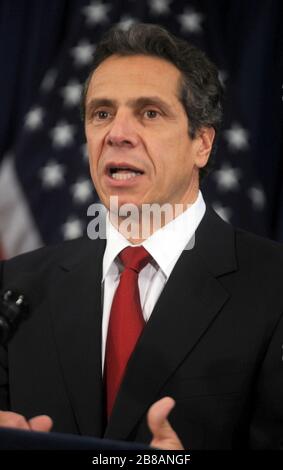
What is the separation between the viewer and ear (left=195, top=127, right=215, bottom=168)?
5.63 feet

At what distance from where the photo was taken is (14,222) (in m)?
2.11

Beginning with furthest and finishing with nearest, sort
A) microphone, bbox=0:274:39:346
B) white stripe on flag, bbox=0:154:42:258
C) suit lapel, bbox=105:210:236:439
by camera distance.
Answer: white stripe on flag, bbox=0:154:42:258
suit lapel, bbox=105:210:236:439
microphone, bbox=0:274:39:346

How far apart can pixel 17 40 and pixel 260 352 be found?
1.24 meters

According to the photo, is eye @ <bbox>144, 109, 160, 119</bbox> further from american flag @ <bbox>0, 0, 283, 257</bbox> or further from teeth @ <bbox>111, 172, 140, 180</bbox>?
american flag @ <bbox>0, 0, 283, 257</bbox>

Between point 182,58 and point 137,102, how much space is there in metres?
0.16

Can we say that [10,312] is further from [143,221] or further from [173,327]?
[143,221]

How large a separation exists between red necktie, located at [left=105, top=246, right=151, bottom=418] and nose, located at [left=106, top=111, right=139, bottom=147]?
0.24 metres

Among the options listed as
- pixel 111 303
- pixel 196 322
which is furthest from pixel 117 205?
pixel 196 322

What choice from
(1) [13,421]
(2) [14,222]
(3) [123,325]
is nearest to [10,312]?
(1) [13,421]

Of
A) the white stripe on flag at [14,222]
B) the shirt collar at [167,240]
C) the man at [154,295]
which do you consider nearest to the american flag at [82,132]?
the white stripe on flag at [14,222]

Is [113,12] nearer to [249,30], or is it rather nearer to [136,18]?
[136,18]

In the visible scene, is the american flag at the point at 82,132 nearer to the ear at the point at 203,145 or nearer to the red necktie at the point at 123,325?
the ear at the point at 203,145

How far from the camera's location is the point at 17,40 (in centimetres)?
215

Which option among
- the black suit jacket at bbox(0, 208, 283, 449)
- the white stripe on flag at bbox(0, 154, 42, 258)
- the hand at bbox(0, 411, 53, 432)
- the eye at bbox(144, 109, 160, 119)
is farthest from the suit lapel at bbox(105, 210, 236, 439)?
the white stripe on flag at bbox(0, 154, 42, 258)
